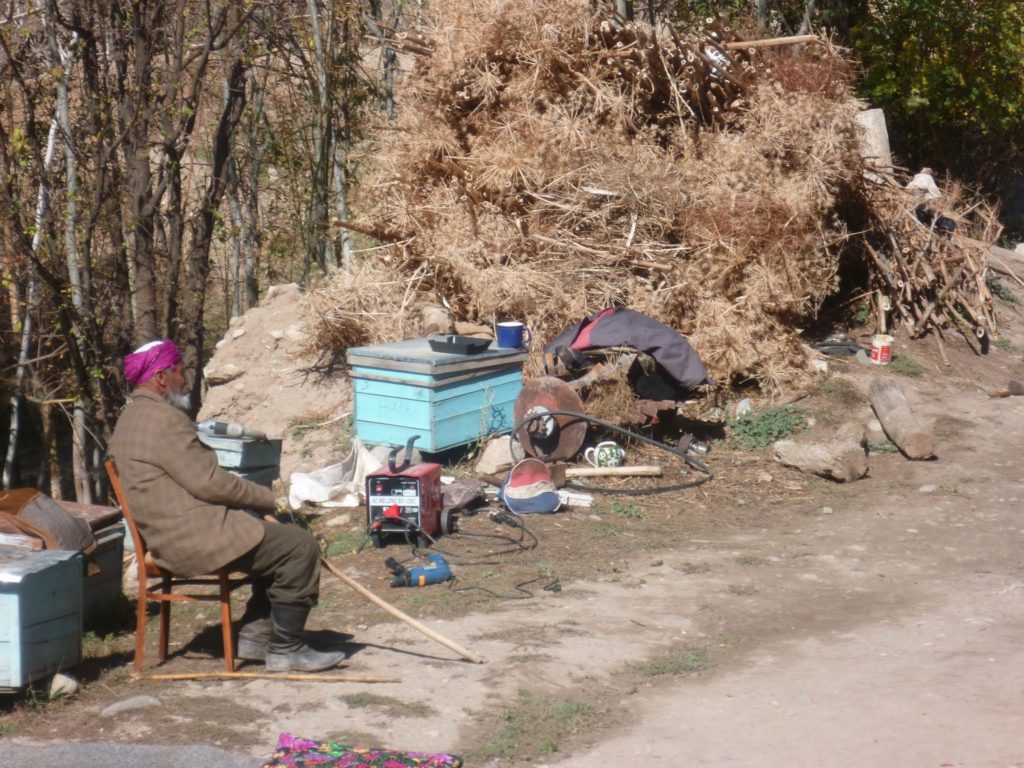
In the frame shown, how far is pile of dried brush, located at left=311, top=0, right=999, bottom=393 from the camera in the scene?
11.0 meters

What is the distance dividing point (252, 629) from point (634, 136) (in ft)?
26.6

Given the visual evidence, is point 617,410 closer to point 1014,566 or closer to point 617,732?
point 1014,566

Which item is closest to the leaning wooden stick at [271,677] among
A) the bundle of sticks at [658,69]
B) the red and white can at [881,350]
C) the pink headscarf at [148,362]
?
the pink headscarf at [148,362]

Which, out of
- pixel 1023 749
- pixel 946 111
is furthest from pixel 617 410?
pixel 946 111

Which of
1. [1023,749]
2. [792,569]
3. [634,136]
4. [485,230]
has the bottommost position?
[792,569]

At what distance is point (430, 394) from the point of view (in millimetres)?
8867

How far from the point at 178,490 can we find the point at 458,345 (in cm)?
431

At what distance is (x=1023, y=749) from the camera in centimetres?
435

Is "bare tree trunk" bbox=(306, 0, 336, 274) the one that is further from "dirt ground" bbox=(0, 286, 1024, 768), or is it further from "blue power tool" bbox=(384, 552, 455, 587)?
"blue power tool" bbox=(384, 552, 455, 587)

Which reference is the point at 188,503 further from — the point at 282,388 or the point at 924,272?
the point at 924,272

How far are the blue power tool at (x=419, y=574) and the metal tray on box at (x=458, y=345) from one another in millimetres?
2595

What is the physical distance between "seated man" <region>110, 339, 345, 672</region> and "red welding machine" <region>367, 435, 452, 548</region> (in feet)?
6.95

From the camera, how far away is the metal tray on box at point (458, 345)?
9.15 meters

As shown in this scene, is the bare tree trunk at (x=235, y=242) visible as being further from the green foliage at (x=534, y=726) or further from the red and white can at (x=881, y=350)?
the green foliage at (x=534, y=726)
